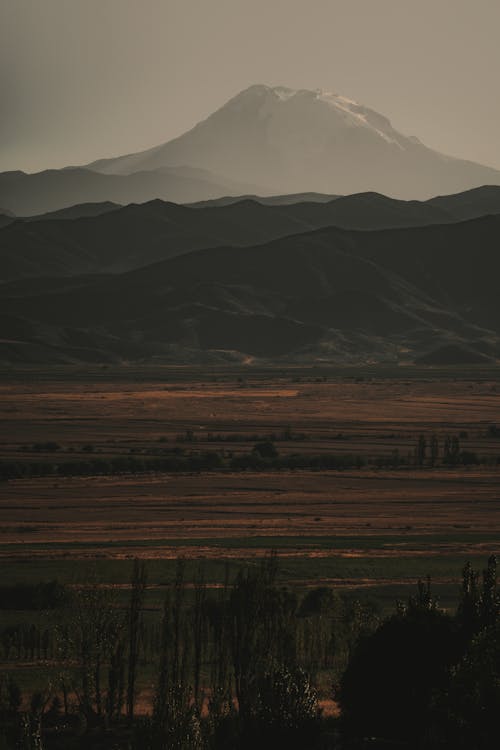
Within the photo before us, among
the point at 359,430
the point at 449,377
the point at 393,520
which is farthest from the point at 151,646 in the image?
the point at 449,377

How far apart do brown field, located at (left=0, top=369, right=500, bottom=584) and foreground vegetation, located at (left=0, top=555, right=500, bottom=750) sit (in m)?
15.3

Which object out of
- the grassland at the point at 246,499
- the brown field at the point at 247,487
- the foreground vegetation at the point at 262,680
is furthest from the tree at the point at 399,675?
the brown field at the point at 247,487

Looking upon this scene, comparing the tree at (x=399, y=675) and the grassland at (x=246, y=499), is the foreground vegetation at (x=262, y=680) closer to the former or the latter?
the tree at (x=399, y=675)

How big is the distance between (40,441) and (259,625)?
69.5 meters

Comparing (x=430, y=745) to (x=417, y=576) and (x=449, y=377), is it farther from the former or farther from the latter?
(x=449, y=377)

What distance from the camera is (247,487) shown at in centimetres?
8212

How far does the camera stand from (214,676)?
37.9 metres

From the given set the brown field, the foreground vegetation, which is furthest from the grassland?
the foreground vegetation

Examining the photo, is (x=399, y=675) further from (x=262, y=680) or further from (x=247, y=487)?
(x=247, y=487)

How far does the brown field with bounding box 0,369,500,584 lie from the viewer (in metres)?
62.6

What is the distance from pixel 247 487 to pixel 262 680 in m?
49.2

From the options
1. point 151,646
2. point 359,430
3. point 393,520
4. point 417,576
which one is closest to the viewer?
point 151,646

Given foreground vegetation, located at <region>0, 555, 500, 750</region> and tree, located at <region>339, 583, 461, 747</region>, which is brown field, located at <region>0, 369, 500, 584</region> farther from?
tree, located at <region>339, 583, 461, 747</region>

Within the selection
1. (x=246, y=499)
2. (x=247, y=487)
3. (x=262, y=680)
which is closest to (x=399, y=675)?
(x=262, y=680)
